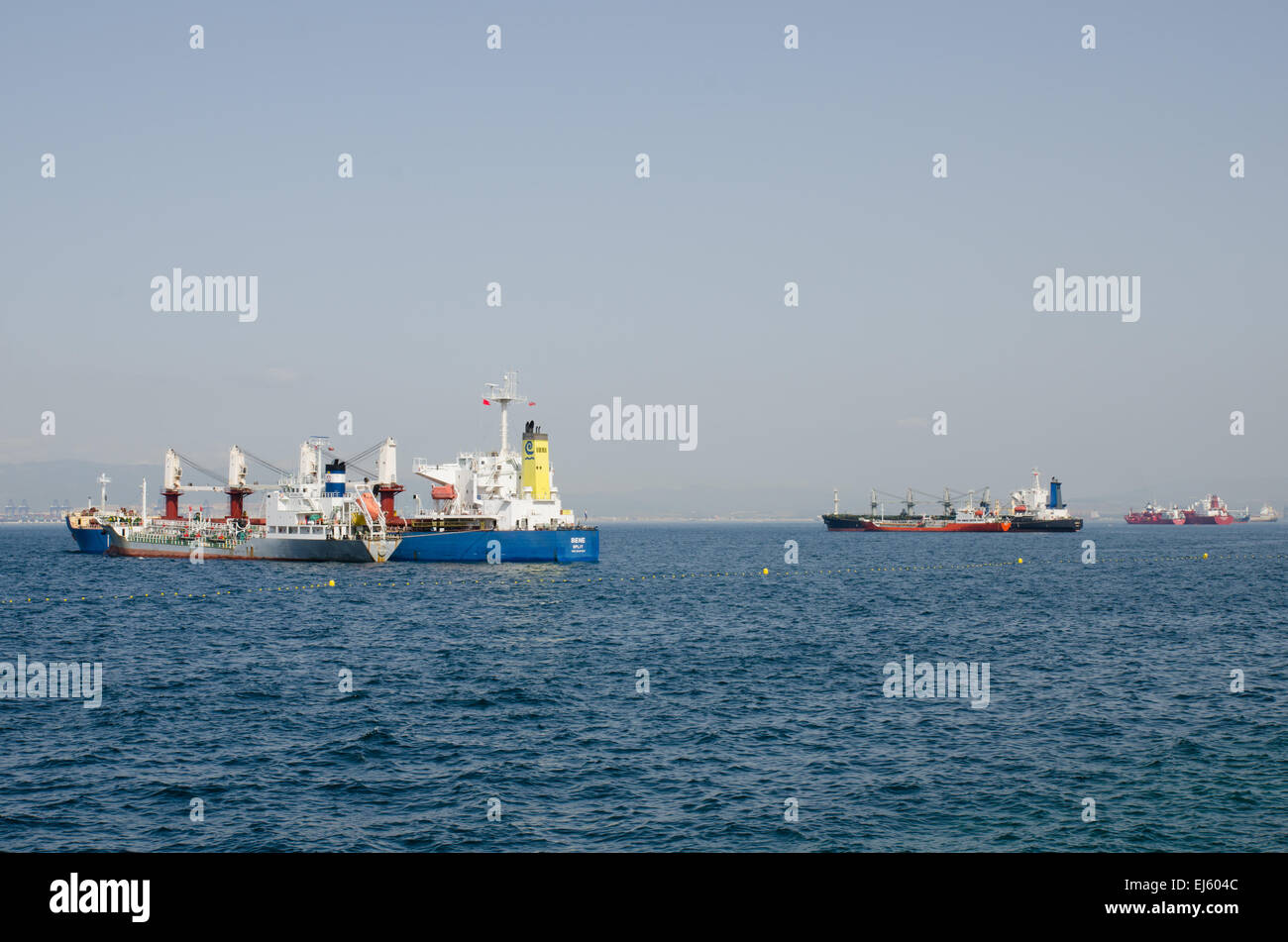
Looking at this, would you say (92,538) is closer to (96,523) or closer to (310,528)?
(96,523)

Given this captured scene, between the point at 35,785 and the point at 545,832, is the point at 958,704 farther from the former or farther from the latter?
the point at 35,785

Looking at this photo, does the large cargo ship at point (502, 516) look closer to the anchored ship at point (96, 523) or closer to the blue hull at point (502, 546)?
the blue hull at point (502, 546)

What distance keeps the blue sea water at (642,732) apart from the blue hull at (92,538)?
90666mm

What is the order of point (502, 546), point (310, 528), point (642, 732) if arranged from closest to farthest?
1. point (642, 732)
2. point (502, 546)
3. point (310, 528)

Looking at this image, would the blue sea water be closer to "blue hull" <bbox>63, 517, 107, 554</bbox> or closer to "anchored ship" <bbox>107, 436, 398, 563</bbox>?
"anchored ship" <bbox>107, 436, 398, 563</bbox>

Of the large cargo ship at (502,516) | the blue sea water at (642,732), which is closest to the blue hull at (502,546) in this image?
the large cargo ship at (502,516)

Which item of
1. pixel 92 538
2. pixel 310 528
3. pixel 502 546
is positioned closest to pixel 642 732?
pixel 502 546

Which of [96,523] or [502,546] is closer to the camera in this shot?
[502,546]

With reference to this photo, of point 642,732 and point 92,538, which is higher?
point 92,538

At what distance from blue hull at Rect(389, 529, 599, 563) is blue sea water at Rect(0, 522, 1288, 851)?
111ft

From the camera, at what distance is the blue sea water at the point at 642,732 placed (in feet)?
73.4

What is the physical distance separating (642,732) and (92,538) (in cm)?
14650

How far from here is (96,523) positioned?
157750 mm

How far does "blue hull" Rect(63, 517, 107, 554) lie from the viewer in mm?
149375
